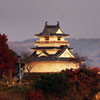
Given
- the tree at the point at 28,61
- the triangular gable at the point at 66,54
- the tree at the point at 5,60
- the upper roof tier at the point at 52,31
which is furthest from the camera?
the upper roof tier at the point at 52,31

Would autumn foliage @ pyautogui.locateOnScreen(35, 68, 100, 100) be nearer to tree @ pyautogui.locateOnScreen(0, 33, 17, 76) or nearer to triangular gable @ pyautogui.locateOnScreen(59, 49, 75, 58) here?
tree @ pyautogui.locateOnScreen(0, 33, 17, 76)

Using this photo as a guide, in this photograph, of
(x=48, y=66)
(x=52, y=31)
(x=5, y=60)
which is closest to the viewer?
(x=5, y=60)

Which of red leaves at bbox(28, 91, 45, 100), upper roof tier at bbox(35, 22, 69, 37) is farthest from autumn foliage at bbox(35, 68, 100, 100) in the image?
upper roof tier at bbox(35, 22, 69, 37)

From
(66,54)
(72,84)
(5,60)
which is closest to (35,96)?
(72,84)

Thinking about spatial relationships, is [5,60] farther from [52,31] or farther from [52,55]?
[52,31]

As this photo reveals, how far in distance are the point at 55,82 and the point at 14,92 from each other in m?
5.72

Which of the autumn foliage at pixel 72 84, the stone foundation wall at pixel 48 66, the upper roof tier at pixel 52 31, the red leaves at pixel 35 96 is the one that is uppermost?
the upper roof tier at pixel 52 31

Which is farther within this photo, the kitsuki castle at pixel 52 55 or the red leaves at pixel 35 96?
the kitsuki castle at pixel 52 55

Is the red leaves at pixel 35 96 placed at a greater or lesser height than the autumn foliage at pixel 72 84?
lesser

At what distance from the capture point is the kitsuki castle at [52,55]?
99.2m

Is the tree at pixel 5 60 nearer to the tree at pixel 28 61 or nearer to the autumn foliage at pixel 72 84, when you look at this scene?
the tree at pixel 28 61

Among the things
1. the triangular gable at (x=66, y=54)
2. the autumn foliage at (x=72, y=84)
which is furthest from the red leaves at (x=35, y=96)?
the triangular gable at (x=66, y=54)

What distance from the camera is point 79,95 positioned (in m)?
89.4

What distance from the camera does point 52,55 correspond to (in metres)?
101
